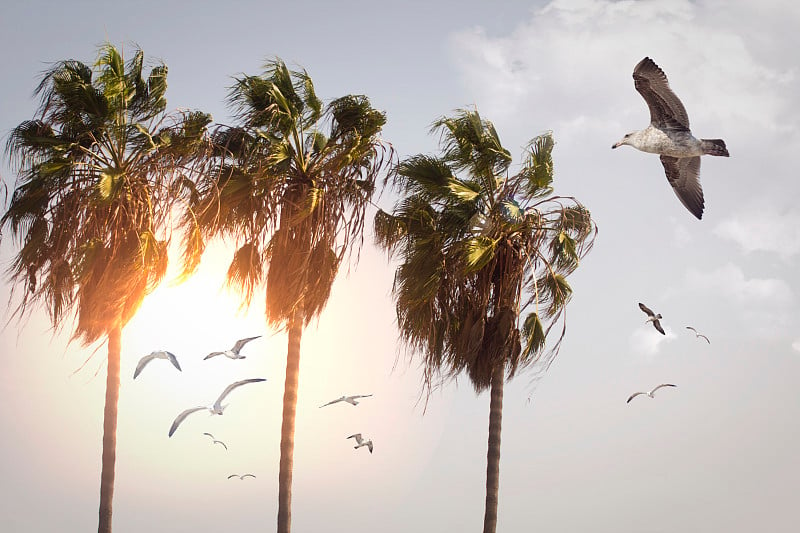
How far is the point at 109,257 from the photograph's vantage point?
21.4m

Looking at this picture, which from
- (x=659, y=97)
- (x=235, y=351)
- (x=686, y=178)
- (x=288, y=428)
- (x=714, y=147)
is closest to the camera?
(x=714, y=147)

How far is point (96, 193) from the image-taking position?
2114cm

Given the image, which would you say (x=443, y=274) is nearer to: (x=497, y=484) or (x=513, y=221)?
(x=513, y=221)

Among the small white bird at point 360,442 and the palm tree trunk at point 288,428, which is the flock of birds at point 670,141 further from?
the small white bird at point 360,442

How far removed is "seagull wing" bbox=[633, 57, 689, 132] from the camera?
19.7 meters

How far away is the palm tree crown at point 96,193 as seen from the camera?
69.7 ft

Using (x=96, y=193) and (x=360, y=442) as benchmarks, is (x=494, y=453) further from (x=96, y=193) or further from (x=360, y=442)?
(x=96, y=193)

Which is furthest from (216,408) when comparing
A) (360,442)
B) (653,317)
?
(653,317)

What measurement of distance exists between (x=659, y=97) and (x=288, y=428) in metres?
10.0

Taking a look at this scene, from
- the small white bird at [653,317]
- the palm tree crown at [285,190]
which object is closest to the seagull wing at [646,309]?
the small white bird at [653,317]

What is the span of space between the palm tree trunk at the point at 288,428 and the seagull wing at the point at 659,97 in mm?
8425

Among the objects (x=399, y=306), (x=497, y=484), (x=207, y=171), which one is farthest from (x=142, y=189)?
(x=497, y=484)

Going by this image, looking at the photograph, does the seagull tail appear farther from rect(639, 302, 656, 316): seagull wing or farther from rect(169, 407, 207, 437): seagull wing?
rect(169, 407, 207, 437): seagull wing

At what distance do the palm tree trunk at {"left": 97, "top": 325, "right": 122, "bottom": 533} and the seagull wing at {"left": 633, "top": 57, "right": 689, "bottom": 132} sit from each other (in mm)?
11838
